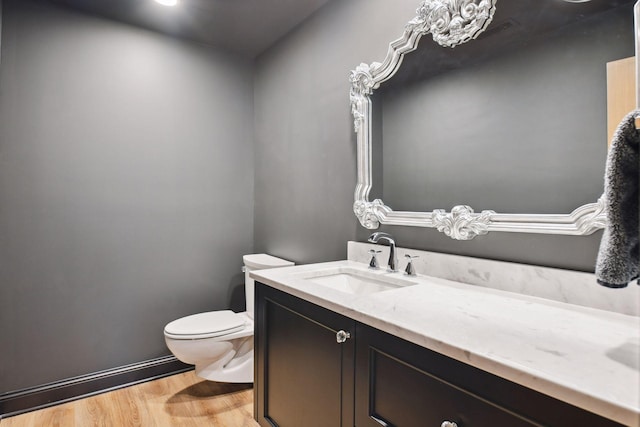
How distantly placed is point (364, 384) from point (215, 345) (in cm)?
128

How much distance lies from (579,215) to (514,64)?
22.8 inches

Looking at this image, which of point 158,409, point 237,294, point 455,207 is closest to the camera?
point 455,207

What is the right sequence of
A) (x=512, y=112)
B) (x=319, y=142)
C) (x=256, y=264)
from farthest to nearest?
(x=256, y=264) < (x=319, y=142) < (x=512, y=112)

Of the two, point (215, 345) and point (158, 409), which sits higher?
point (215, 345)

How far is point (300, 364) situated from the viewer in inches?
53.3

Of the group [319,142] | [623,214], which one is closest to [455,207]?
[623,214]

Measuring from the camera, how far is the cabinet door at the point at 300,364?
1135 mm

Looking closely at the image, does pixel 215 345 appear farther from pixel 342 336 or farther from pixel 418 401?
pixel 418 401

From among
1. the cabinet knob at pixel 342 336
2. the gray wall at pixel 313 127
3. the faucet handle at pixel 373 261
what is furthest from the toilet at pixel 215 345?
the cabinet knob at pixel 342 336

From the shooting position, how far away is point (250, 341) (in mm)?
2217

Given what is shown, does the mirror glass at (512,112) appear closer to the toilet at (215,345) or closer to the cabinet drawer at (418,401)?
the cabinet drawer at (418,401)

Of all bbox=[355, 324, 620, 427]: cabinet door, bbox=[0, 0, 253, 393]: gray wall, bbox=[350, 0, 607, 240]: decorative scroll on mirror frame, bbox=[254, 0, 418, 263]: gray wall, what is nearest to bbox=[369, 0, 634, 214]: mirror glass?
bbox=[350, 0, 607, 240]: decorative scroll on mirror frame

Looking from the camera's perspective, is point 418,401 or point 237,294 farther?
point 237,294

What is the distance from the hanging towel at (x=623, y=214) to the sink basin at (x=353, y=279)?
83cm
